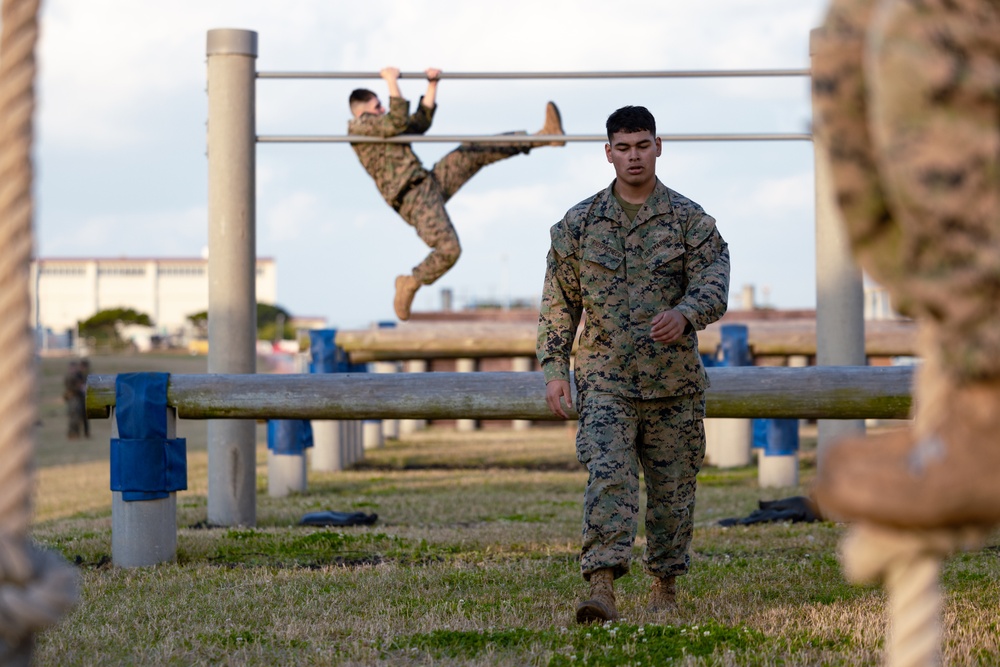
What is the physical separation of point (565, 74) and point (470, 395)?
2.89 metres

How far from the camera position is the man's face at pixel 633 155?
5172 millimetres

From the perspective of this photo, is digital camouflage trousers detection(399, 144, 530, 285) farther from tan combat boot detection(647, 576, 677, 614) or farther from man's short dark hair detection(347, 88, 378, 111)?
tan combat boot detection(647, 576, 677, 614)

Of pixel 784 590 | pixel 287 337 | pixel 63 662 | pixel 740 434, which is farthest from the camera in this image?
pixel 287 337

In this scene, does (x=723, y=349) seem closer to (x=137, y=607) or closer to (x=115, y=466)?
(x=115, y=466)

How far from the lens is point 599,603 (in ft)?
16.0

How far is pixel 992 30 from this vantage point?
5.56 feet

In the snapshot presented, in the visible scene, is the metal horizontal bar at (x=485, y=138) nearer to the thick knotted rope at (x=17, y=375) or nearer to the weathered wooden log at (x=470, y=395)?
the weathered wooden log at (x=470, y=395)

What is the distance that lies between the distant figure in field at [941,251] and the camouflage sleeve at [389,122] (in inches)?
292

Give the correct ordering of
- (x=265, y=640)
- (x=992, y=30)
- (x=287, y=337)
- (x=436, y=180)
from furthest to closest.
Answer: (x=287, y=337)
(x=436, y=180)
(x=265, y=640)
(x=992, y=30)

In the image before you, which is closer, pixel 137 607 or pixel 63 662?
pixel 63 662

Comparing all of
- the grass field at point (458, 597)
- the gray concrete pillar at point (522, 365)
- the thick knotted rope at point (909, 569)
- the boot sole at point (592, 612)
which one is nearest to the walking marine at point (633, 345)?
the boot sole at point (592, 612)

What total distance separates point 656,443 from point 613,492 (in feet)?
1.11

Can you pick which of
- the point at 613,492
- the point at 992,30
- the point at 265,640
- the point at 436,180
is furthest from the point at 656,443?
the point at 436,180

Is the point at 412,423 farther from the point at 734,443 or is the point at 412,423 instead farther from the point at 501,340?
the point at 734,443
